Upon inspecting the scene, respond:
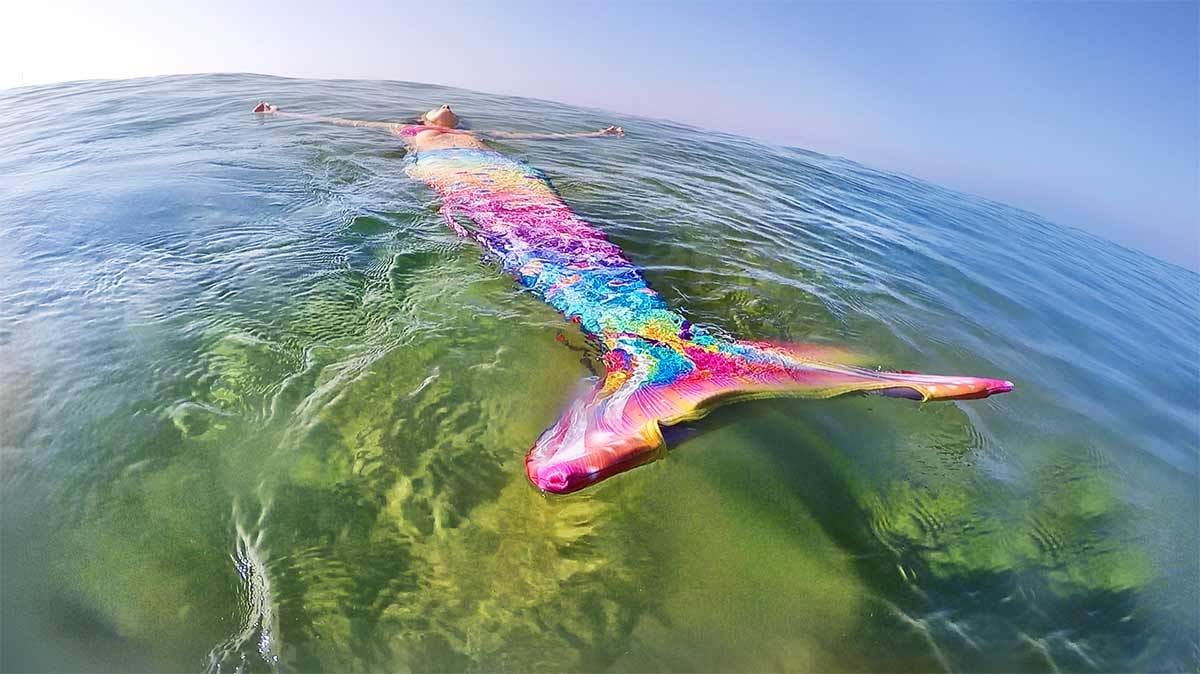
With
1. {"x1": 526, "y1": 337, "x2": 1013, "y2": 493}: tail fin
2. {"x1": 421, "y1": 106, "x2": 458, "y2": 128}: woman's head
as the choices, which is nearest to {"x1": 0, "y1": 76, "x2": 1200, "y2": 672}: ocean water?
{"x1": 526, "y1": 337, "x2": 1013, "y2": 493}: tail fin

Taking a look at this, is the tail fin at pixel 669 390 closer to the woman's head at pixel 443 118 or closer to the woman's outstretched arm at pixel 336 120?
the woman's head at pixel 443 118

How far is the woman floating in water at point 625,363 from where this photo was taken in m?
3.40

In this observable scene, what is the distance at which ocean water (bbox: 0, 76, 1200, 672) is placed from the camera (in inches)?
111

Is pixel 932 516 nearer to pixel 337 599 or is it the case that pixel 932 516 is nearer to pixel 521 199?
pixel 337 599

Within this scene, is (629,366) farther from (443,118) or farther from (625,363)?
(443,118)

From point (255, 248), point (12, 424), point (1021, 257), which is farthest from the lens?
point (1021, 257)

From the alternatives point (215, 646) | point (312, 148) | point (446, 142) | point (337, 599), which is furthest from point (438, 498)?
point (312, 148)

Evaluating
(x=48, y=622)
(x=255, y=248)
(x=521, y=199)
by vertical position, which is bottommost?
(x=48, y=622)

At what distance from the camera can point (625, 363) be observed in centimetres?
432

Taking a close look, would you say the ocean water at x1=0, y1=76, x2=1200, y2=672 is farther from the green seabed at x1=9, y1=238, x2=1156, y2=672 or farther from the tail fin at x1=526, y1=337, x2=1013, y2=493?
the tail fin at x1=526, y1=337, x2=1013, y2=493

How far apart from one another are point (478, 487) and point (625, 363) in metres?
1.57

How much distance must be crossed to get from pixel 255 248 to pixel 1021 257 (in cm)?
1672

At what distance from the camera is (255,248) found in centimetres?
607

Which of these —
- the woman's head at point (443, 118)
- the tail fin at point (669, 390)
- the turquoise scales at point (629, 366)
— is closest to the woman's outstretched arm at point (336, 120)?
the woman's head at point (443, 118)
